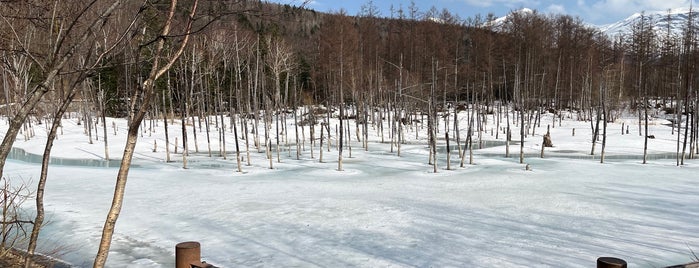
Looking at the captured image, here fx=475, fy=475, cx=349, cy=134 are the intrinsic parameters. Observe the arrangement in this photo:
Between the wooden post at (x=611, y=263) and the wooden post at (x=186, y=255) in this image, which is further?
the wooden post at (x=186, y=255)

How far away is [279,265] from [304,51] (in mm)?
42375

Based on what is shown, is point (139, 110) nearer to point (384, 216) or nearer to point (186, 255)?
point (186, 255)

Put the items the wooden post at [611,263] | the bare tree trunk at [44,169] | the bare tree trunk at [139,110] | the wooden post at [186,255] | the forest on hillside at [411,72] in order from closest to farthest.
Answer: the wooden post at [611,263] → the bare tree trunk at [139,110] → the wooden post at [186,255] → the bare tree trunk at [44,169] → the forest on hillside at [411,72]

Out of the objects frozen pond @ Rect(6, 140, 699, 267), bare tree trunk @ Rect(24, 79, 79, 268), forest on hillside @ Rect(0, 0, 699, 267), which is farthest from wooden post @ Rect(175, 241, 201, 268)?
forest on hillside @ Rect(0, 0, 699, 267)

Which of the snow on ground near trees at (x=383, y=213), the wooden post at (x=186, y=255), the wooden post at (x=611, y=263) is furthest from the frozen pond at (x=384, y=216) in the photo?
the wooden post at (x=611, y=263)

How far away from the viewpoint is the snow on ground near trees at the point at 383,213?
5941 millimetres

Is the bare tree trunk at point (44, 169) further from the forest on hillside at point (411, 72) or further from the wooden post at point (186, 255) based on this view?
the forest on hillside at point (411, 72)

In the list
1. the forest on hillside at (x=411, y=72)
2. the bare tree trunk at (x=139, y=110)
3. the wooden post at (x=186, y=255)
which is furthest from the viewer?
the forest on hillside at (x=411, y=72)

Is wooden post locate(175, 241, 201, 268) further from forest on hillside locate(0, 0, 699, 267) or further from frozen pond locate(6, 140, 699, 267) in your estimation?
forest on hillside locate(0, 0, 699, 267)

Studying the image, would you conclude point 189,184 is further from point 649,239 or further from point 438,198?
point 649,239

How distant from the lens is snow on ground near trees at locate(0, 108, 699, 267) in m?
5.94

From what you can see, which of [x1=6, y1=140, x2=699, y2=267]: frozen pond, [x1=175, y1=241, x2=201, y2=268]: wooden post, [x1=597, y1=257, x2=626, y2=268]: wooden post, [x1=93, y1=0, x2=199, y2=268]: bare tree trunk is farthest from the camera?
[x1=6, y1=140, x2=699, y2=267]: frozen pond

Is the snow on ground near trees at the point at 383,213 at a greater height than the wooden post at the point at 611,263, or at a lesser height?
lesser

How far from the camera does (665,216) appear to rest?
8.14m
